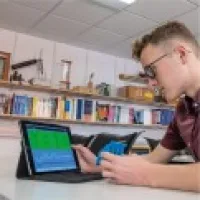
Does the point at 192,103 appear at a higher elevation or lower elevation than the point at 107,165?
higher

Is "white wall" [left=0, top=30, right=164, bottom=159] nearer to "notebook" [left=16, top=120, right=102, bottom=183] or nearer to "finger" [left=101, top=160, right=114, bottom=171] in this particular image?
"notebook" [left=16, top=120, right=102, bottom=183]

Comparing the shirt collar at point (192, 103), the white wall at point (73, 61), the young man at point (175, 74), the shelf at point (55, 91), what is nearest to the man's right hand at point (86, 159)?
the young man at point (175, 74)

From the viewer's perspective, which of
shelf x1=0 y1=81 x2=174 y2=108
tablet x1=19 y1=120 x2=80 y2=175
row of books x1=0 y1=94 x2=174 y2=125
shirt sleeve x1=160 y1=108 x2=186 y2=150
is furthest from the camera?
shelf x1=0 y1=81 x2=174 y2=108

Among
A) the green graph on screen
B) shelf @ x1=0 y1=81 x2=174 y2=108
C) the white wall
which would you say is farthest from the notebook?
shelf @ x1=0 y1=81 x2=174 y2=108

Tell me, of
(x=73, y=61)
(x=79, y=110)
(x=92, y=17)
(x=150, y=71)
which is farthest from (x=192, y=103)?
(x=73, y=61)

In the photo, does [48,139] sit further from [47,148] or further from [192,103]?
[192,103]

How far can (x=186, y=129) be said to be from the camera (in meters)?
1.16

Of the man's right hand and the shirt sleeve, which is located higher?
the shirt sleeve

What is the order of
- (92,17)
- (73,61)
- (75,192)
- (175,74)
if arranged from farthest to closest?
(73,61) → (92,17) → (175,74) → (75,192)

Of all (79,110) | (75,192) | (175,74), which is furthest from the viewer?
(79,110)

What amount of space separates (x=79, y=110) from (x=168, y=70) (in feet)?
9.89

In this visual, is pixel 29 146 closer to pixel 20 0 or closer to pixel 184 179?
pixel 184 179

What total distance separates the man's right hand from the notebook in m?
0.02

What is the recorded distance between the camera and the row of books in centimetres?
363
